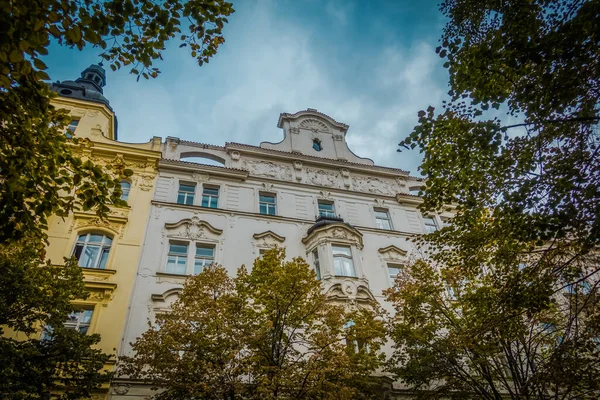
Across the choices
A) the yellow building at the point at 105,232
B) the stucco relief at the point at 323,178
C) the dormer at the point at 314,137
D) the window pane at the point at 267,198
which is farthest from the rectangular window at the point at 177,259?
the dormer at the point at 314,137

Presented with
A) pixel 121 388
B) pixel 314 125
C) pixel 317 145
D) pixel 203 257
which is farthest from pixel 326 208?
pixel 121 388

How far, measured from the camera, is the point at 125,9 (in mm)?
5199

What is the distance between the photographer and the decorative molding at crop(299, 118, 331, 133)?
931 inches

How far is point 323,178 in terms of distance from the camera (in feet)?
70.0

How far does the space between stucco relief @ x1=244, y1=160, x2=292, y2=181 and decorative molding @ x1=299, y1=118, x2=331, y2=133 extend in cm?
388

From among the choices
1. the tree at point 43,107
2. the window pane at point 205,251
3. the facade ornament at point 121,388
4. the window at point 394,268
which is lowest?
the facade ornament at point 121,388

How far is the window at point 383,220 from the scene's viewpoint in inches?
800

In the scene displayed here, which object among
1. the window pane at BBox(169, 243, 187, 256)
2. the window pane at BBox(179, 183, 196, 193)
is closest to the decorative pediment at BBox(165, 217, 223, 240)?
the window pane at BBox(169, 243, 187, 256)

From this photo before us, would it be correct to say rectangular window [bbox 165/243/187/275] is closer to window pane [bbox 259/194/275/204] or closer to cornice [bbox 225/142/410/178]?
window pane [bbox 259/194/275/204]

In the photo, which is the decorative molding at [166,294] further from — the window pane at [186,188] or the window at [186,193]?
the window pane at [186,188]

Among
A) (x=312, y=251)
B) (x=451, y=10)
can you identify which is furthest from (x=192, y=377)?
(x=451, y=10)

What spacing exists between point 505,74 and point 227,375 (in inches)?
350

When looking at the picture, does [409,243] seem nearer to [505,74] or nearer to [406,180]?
[406,180]

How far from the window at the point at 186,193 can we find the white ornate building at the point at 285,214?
50 millimetres
